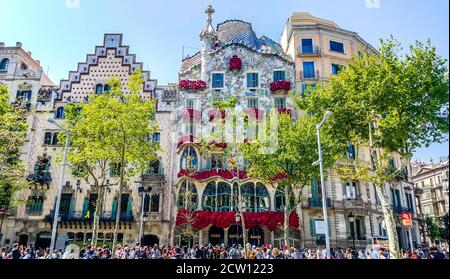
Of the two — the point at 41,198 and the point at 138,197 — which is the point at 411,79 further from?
the point at 41,198

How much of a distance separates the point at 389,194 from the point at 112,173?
28.3 metres

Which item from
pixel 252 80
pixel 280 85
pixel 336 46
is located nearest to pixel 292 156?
pixel 280 85

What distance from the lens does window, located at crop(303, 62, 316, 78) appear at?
111ft

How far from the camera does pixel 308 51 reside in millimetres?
34562

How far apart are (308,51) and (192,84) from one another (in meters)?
13.1

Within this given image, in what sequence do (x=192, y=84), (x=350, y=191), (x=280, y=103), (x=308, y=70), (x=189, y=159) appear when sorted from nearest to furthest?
(x=189, y=159) → (x=350, y=191) → (x=280, y=103) → (x=192, y=84) → (x=308, y=70)

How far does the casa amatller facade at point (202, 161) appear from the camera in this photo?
29125mm

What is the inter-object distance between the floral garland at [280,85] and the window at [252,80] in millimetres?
1765

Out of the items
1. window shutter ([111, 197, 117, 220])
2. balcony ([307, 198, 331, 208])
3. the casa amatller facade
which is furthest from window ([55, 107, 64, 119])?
balcony ([307, 198, 331, 208])

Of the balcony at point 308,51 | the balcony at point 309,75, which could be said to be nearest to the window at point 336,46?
the balcony at point 308,51

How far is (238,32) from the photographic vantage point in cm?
3747

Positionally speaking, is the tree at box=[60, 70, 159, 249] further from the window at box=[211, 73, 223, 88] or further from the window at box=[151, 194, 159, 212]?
the window at box=[211, 73, 223, 88]

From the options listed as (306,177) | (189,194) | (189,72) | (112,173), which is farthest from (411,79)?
(112,173)

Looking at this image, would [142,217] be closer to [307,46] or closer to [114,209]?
[114,209]
